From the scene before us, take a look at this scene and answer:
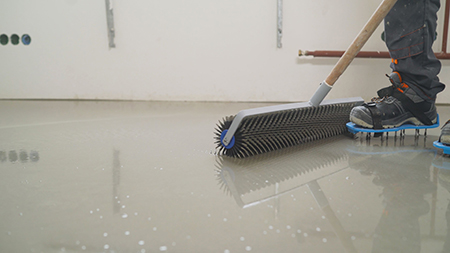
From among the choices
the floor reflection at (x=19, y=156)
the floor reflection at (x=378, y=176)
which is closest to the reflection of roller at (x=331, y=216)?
the floor reflection at (x=378, y=176)

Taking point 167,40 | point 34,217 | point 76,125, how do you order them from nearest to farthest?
1. point 34,217
2. point 76,125
3. point 167,40

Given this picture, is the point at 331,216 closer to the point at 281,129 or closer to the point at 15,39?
the point at 281,129

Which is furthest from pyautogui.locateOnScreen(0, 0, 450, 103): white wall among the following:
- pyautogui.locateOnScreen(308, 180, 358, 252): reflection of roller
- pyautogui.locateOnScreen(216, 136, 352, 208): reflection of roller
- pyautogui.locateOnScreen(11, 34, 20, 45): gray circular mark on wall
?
pyautogui.locateOnScreen(308, 180, 358, 252): reflection of roller

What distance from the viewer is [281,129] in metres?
1.13

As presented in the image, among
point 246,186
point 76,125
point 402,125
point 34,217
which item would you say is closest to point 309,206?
point 246,186

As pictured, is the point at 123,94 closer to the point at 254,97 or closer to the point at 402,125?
the point at 254,97

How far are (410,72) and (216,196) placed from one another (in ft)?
3.14

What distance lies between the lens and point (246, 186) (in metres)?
0.85

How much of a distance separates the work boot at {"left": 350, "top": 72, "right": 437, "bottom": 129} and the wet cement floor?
0.08m

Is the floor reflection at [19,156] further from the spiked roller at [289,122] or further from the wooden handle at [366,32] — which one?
the wooden handle at [366,32]

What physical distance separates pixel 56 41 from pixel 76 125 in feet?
4.74

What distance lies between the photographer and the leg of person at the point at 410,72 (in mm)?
1261

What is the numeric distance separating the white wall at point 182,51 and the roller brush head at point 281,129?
1392 millimetres

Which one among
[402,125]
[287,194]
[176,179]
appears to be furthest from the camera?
[402,125]
